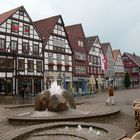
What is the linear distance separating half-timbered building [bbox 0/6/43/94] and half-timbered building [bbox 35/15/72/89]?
5.95 ft

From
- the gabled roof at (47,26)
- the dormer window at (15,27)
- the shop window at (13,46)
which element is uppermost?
the gabled roof at (47,26)

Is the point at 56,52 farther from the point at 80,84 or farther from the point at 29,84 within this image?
the point at 80,84

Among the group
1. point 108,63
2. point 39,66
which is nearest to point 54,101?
point 39,66

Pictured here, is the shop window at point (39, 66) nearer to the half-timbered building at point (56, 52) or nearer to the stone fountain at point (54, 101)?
the half-timbered building at point (56, 52)

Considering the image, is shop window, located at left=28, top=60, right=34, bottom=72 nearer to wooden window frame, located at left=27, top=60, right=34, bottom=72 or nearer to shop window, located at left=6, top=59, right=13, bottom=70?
wooden window frame, located at left=27, top=60, right=34, bottom=72

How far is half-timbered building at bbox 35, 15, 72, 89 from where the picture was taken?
143 feet

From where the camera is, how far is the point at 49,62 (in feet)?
144

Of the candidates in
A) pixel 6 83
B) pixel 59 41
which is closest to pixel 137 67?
pixel 59 41

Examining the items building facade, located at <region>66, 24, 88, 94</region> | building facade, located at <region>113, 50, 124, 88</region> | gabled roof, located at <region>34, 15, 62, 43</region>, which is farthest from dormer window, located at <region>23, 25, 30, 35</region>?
building facade, located at <region>113, 50, 124, 88</region>

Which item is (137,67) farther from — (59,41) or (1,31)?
(1,31)

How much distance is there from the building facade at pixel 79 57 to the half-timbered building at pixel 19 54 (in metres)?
11.4

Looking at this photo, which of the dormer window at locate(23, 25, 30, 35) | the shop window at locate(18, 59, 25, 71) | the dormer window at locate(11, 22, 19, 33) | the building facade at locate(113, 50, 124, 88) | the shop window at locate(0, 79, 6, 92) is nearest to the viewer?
the shop window at locate(0, 79, 6, 92)

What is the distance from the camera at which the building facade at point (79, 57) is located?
52.3 meters

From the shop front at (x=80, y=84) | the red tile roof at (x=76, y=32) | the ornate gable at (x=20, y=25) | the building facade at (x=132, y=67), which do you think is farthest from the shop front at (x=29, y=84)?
the building facade at (x=132, y=67)
